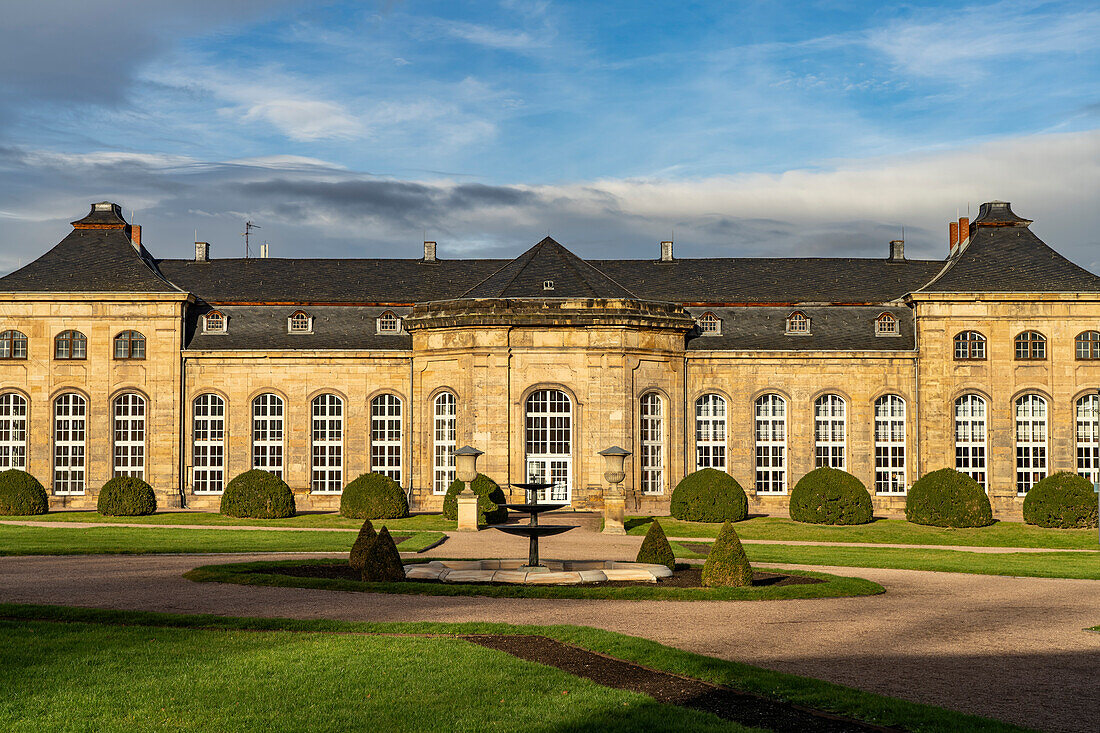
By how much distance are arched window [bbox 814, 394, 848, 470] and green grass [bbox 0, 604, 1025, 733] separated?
31.1 metres

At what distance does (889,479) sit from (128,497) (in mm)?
30867

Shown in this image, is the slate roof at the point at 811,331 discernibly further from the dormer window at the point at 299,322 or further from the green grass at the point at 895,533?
the dormer window at the point at 299,322

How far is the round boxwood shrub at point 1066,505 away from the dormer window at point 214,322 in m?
34.0

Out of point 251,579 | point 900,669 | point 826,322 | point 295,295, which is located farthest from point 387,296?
point 900,669

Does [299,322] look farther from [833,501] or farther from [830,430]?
[833,501]

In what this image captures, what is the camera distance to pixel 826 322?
4569 centimetres

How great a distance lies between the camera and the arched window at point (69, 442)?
142 ft

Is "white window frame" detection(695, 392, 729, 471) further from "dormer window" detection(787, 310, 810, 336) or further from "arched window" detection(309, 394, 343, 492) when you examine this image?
"arched window" detection(309, 394, 343, 492)

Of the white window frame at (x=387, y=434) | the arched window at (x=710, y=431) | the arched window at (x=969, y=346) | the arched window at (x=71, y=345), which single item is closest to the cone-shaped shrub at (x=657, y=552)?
the arched window at (x=710, y=431)

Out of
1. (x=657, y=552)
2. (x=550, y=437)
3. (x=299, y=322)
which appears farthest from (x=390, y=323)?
(x=657, y=552)

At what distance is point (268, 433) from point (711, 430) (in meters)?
19.1

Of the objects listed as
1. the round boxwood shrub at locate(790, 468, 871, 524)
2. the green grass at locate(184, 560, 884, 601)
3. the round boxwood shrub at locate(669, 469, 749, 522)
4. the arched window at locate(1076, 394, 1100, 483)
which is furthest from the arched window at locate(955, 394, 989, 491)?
the green grass at locate(184, 560, 884, 601)

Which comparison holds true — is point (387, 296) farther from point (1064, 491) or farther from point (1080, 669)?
point (1080, 669)

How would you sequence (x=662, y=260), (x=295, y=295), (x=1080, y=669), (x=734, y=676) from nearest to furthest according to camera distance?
(x=734, y=676) → (x=1080, y=669) → (x=295, y=295) → (x=662, y=260)
